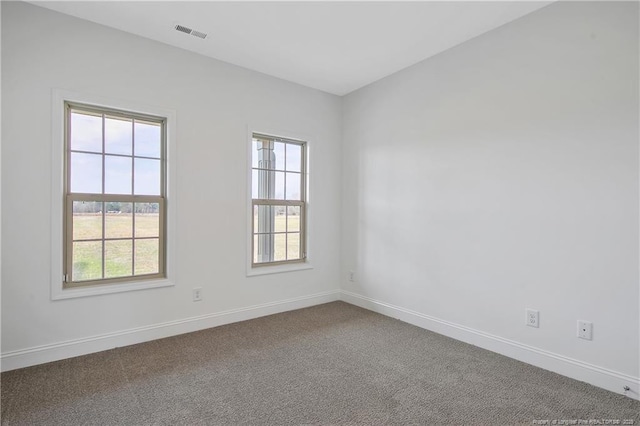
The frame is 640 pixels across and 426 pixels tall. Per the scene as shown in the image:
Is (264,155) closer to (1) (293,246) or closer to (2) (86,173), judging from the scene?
(1) (293,246)

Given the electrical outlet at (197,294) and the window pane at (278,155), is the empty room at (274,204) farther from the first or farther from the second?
the window pane at (278,155)

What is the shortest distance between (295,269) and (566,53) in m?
3.20

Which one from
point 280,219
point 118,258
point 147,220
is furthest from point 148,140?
point 280,219

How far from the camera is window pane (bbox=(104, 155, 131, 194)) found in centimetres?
283

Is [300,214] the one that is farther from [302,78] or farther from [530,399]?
[530,399]

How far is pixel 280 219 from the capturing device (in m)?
3.94

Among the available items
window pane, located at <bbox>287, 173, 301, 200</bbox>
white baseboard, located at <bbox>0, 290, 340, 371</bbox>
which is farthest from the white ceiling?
white baseboard, located at <bbox>0, 290, 340, 371</bbox>

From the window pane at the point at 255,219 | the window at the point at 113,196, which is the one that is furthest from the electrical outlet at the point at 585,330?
the window at the point at 113,196

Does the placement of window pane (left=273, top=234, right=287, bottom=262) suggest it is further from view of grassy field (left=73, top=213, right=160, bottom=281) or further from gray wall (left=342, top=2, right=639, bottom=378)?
view of grassy field (left=73, top=213, right=160, bottom=281)

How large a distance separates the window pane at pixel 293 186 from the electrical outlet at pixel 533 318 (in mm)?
2658

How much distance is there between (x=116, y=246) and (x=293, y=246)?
190cm

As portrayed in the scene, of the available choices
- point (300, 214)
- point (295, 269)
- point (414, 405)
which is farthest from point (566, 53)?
point (295, 269)

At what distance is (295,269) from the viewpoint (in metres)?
3.93

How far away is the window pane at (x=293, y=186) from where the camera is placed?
4020 mm
